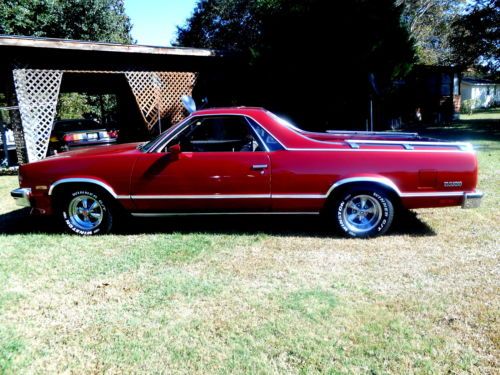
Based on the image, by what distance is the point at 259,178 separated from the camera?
194 inches

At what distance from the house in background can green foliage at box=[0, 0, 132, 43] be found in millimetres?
32831

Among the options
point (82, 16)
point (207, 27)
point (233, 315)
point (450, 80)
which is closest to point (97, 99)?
point (82, 16)

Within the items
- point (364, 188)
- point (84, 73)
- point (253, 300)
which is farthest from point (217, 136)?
point (84, 73)

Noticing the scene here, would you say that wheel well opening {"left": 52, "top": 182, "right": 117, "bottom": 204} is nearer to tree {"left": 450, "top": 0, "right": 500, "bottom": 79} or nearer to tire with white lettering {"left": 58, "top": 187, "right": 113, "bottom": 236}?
tire with white lettering {"left": 58, "top": 187, "right": 113, "bottom": 236}

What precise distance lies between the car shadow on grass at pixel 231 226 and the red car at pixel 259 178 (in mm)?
397

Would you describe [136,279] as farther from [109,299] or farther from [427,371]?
[427,371]

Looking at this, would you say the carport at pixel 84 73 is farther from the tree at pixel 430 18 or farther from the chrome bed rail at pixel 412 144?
the tree at pixel 430 18

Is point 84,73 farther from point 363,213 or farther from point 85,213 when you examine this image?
point 363,213

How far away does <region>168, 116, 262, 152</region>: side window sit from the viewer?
5.16 m

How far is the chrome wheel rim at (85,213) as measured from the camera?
533cm

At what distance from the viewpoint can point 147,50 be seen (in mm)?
11852

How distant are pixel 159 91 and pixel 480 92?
42929 mm

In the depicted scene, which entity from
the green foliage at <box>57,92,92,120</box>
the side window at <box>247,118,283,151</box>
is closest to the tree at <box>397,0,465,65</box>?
the green foliage at <box>57,92,92,120</box>

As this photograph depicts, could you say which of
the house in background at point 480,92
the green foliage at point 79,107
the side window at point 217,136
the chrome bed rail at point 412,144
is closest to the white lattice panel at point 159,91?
the side window at point 217,136
